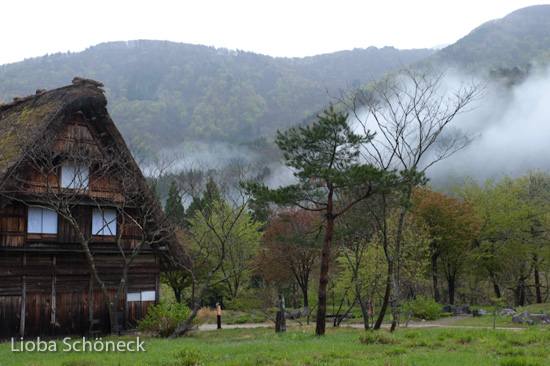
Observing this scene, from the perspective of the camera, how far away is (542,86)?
121m

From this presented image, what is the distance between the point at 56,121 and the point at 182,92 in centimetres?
15809

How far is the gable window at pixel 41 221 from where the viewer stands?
60.4ft

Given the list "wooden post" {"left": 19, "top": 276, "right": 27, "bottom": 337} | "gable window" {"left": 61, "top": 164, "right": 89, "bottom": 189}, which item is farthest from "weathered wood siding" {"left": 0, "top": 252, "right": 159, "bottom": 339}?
"gable window" {"left": 61, "top": 164, "right": 89, "bottom": 189}

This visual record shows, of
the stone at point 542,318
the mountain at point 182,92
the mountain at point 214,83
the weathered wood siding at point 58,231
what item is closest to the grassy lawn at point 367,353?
the weathered wood siding at point 58,231

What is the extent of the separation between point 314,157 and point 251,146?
Answer: 9922 cm

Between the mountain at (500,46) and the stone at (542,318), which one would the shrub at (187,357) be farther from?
the mountain at (500,46)

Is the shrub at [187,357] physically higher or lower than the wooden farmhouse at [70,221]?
lower

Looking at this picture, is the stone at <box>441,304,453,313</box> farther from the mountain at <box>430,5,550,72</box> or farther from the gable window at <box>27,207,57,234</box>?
the mountain at <box>430,5,550,72</box>

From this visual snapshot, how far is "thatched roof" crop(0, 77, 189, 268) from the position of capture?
17969 millimetres

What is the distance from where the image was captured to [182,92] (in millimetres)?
172000

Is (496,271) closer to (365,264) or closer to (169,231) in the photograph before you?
(365,264)

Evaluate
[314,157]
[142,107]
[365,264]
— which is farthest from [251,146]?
[314,157]

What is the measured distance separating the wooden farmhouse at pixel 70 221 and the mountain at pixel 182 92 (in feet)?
344

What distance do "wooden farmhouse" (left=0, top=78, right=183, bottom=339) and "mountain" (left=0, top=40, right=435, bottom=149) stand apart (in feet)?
344
